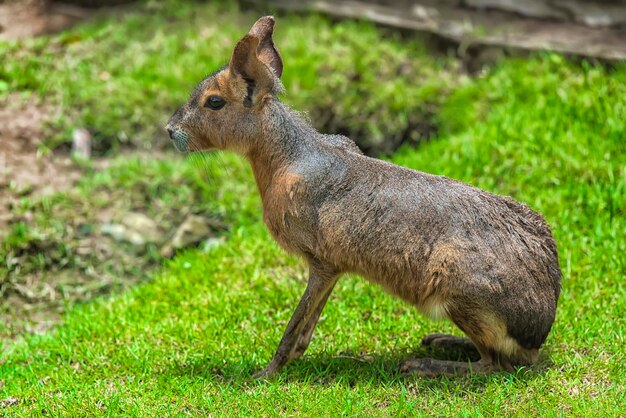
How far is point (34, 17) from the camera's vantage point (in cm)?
950

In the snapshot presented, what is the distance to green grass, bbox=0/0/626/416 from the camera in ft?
14.8

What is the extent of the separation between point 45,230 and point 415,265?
3657 mm

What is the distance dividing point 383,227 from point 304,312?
63 cm

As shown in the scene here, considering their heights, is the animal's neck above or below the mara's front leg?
above

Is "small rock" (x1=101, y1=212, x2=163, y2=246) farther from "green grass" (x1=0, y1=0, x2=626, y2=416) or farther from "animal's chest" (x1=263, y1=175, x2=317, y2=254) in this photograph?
"animal's chest" (x1=263, y1=175, x2=317, y2=254)

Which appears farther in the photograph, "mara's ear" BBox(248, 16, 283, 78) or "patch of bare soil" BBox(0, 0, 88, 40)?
"patch of bare soil" BBox(0, 0, 88, 40)

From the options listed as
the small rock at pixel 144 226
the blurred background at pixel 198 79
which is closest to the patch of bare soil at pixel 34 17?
the blurred background at pixel 198 79

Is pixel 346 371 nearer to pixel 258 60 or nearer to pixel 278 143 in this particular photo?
pixel 278 143

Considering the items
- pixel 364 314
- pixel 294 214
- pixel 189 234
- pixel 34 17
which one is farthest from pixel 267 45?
pixel 34 17

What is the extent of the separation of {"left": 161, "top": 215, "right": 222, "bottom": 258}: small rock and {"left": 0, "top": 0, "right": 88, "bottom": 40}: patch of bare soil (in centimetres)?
346

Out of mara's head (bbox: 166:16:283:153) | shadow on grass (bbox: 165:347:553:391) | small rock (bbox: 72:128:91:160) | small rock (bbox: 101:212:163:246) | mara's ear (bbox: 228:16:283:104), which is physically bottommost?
small rock (bbox: 101:212:163:246)

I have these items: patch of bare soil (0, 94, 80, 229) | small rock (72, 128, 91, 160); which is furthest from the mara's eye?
small rock (72, 128, 91, 160)

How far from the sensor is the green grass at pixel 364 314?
177 inches

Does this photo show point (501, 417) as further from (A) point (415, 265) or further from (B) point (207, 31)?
(B) point (207, 31)
